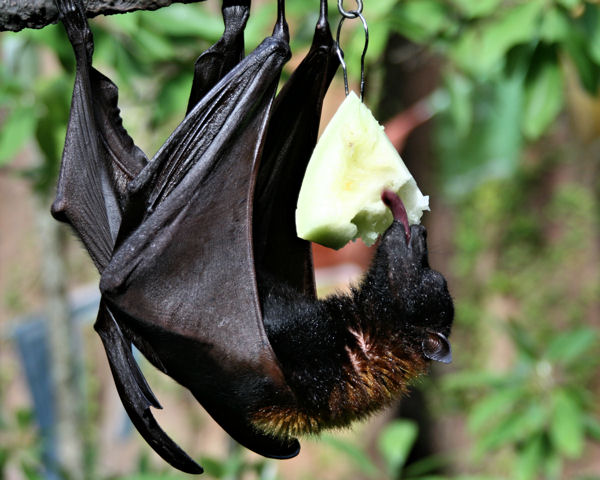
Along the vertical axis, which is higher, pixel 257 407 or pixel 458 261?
pixel 257 407

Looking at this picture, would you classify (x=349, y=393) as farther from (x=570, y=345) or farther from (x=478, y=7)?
(x=570, y=345)

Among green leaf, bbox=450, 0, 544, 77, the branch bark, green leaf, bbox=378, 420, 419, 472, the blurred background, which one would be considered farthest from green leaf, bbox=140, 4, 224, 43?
green leaf, bbox=378, 420, 419, 472

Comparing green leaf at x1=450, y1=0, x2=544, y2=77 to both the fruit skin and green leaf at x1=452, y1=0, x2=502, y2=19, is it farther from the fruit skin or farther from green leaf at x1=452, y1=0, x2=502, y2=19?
the fruit skin

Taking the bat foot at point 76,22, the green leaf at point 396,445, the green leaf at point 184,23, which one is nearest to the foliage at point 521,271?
the green leaf at point 396,445

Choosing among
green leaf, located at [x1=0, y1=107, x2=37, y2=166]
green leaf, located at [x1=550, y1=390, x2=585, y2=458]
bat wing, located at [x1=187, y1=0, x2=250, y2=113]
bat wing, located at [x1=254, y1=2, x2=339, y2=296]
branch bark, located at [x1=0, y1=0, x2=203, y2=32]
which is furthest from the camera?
green leaf, located at [x1=550, y1=390, x2=585, y2=458]

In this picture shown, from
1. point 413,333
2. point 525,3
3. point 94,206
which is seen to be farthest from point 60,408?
point 525,3

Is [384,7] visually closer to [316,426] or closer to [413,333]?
[413,333]
